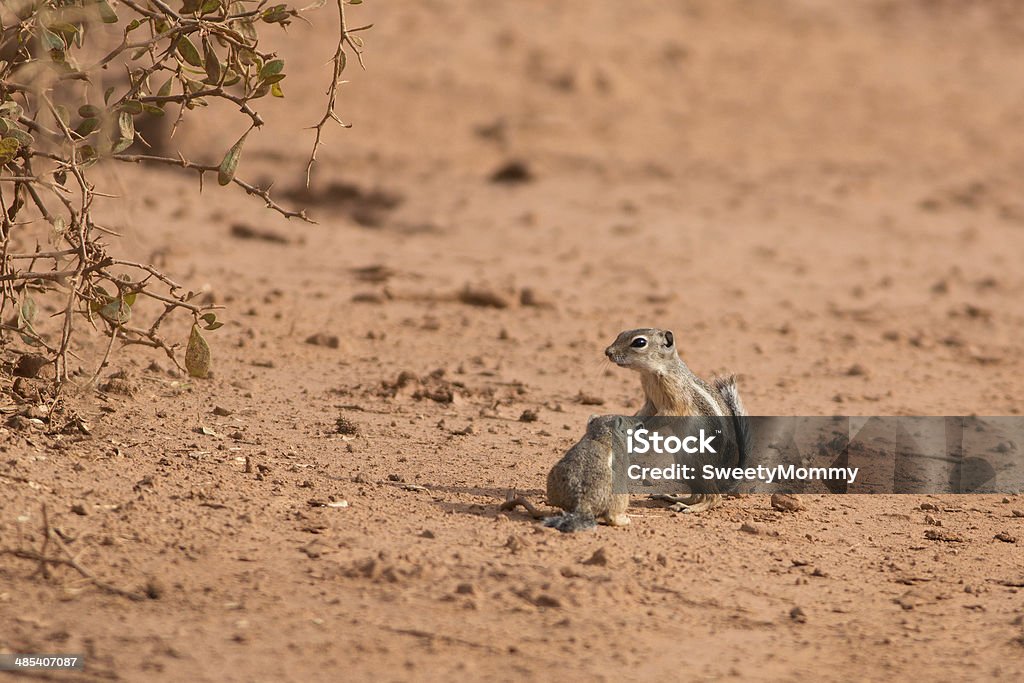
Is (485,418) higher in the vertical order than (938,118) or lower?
lower

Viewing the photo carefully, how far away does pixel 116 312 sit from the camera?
17.0ft

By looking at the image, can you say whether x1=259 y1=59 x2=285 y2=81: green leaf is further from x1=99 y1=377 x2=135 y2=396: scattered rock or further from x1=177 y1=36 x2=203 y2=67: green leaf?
→ x1=99 y1=377 x2=135 y2=396: scattered rock

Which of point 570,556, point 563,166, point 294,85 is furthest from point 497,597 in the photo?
point 294,85

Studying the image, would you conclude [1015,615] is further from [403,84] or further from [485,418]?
[403,84]

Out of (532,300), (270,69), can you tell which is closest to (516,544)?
(270,69)

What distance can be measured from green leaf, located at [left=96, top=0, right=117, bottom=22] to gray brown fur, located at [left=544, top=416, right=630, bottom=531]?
2.37 metres

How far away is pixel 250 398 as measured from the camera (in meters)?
6.24

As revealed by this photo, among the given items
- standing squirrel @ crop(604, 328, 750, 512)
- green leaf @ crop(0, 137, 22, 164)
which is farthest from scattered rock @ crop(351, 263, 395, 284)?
green leaf @ crop(0, 137, 22, 164)

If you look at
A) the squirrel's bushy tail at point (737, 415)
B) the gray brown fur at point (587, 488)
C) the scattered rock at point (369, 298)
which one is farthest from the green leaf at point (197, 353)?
the scattered rock at point (369, 298)

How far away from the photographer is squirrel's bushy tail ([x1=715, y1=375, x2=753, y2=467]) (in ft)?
18.3

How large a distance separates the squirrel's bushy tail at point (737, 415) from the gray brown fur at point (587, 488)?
791mm

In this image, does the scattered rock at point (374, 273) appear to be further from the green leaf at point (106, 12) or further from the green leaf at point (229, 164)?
the green leaf at point (106, 12)

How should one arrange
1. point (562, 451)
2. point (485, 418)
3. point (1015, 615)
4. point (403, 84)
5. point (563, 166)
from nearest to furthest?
point (1015, 615) → point (562, 451) → point (485, 418) → point (563, 166) → point (403, 84)

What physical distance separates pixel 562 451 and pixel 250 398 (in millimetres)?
1550
